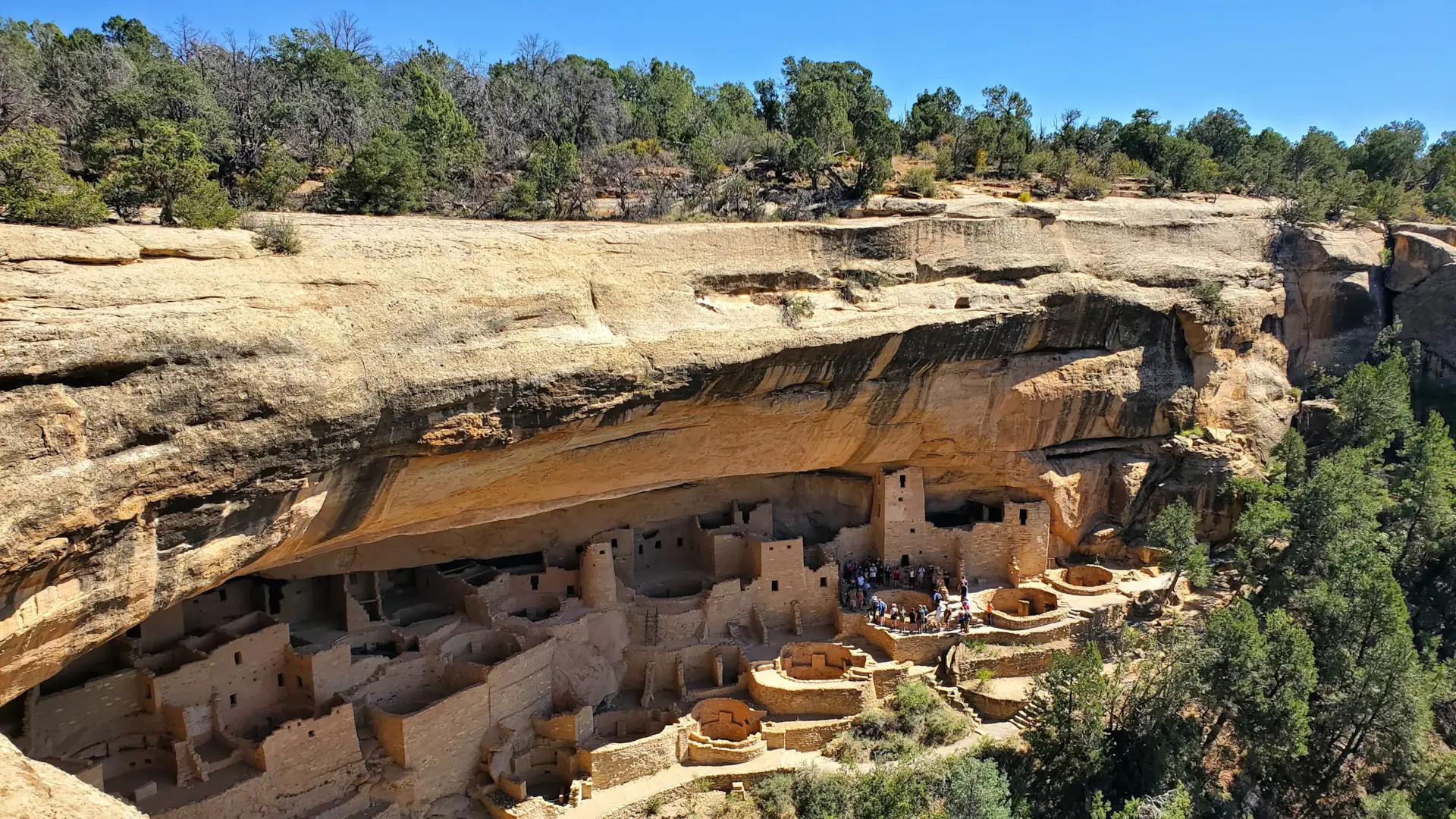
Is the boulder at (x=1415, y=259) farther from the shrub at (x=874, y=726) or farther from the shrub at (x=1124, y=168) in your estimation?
the shrub at (x=874, y=726)

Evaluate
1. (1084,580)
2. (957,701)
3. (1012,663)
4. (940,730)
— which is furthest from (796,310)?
(1084,580)

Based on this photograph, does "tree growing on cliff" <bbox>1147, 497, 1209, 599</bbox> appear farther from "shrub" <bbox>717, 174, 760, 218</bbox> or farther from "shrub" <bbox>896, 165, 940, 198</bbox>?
"shrub" <bbox>717, 174, 760, 218</bbox>

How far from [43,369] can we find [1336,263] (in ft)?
87.9

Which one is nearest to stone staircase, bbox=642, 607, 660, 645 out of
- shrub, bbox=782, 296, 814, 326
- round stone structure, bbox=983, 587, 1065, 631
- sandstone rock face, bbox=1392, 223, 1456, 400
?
shrub, bbox=782, 296, 814, 326

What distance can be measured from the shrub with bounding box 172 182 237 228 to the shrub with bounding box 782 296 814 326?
8.20m

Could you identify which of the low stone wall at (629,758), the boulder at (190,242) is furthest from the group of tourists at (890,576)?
the boulder at (190,242)

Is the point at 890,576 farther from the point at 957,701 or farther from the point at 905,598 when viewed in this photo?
the point at 957,701

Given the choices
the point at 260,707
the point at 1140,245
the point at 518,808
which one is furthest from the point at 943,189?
the point at 260,707

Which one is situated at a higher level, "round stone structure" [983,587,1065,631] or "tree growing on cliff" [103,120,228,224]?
"tree growing on cliff" [103,120,228,224]

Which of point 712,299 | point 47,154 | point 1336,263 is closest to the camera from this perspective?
point 47,154

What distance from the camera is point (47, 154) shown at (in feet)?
37.1

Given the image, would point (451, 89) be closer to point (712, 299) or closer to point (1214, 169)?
point (712, 299)

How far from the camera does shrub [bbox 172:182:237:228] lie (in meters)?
12.4

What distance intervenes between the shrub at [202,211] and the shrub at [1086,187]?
17919 millimetres
